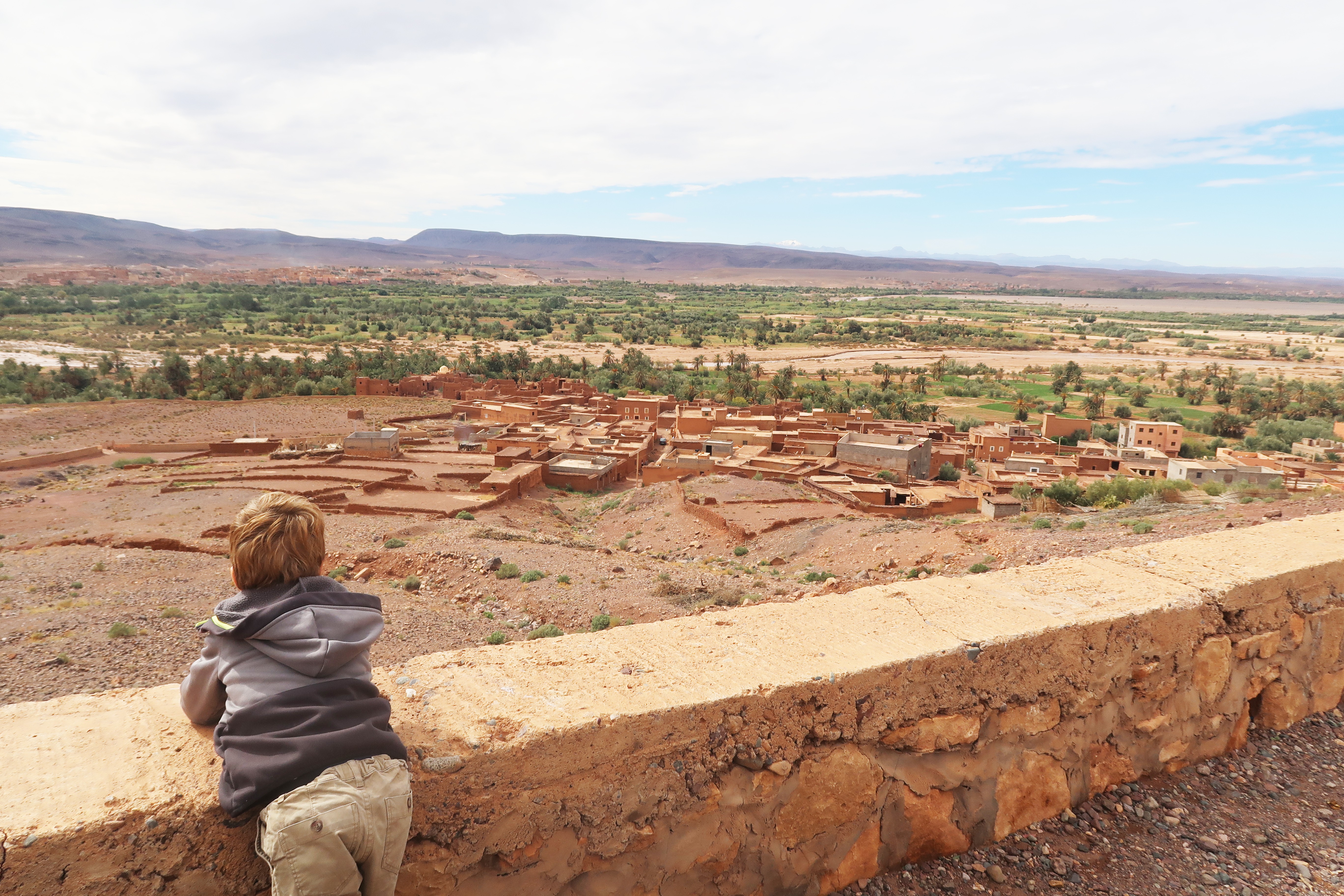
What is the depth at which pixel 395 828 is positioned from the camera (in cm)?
172

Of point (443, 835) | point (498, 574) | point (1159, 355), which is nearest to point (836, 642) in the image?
point (443, 835)

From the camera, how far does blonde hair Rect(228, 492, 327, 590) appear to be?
188 centimetres

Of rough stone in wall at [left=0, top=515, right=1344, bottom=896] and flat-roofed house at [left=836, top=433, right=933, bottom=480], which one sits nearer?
rough stone in wall at [left=0, top=515, right=1344, bottom=896]

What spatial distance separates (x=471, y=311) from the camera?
9556 cm

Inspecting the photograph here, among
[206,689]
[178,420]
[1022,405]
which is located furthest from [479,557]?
[1022,405]

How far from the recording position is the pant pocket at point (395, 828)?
1.70 metres

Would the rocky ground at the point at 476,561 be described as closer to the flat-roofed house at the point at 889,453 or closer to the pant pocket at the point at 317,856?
the pant pocket at the point at 317,856

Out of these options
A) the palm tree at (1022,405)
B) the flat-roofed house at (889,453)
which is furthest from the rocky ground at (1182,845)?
the palm tree at (1022,405)

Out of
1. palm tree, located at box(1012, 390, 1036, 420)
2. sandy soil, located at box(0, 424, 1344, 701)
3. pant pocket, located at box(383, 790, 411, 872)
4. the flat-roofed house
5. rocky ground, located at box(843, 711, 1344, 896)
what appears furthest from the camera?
palm tree, located at box(1012, 390, 1036, 420)

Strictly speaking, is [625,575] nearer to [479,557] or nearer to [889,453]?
[479,557]

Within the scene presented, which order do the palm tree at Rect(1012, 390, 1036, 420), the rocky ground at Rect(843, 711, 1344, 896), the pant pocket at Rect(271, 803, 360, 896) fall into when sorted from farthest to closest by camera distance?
1. the palm tree at Rect(1012, 390, 1036, 420)
2. the rocky ground at Rect(843, 711, 1344, 896)
3. the pant pocket at Rect(271, 803, 360, 896)

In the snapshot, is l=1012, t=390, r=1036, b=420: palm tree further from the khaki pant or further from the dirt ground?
the khaki pant

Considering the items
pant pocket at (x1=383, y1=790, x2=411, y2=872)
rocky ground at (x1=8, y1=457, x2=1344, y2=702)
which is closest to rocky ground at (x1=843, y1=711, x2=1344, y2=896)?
pant pocket at (x1=383, y1=790, x2=411, y2=872)

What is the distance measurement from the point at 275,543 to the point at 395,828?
0.70 meters
